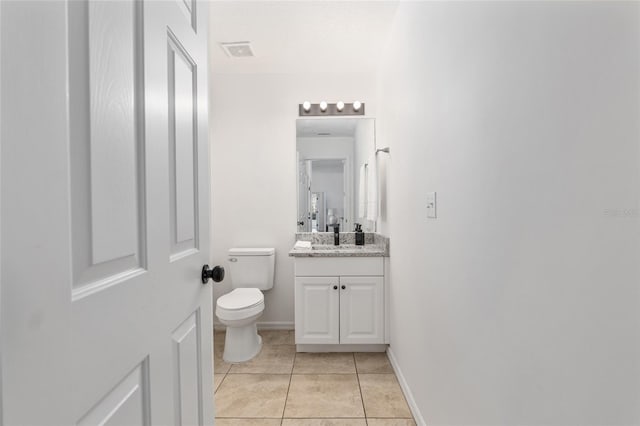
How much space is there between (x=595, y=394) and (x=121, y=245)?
0.91m

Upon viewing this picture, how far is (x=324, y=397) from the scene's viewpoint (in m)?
1.97

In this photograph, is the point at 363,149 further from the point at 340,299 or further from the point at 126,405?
the point at 126,405

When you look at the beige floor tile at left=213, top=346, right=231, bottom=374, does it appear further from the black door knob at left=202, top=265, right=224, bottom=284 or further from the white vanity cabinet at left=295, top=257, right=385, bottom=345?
the black door knob at left=202, top=265, right=224, bottom=284

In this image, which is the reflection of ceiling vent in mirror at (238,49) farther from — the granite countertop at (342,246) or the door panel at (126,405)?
the door panel at (126,405)

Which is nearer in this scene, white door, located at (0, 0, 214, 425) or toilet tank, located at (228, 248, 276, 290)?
white door, located at (0, 0, 214, 425)

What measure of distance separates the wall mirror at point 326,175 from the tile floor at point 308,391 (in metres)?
1.13

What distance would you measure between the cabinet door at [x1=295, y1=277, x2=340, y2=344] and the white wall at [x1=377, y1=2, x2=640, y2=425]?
107 centimetres

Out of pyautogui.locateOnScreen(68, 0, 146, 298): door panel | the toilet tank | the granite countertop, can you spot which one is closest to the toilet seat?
the toilet tank

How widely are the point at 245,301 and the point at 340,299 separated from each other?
711 millimetres

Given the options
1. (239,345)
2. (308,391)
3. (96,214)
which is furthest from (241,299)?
(96,214)

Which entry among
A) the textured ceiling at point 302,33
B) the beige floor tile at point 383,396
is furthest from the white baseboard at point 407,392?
the textured ceiling at point 302,33

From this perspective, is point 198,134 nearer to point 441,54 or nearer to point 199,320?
point 199,320

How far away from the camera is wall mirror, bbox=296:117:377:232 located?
3066 millimetres

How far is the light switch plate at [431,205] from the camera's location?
145 centimetres
